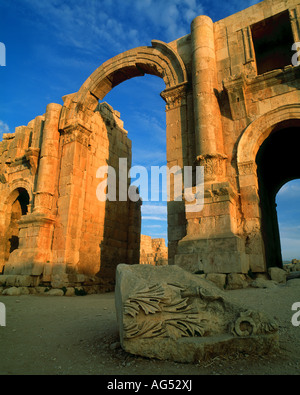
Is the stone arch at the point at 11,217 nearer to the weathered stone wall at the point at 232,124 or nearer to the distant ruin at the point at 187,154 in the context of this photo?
the distant ruin at the point at 187,154

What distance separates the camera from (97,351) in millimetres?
2557

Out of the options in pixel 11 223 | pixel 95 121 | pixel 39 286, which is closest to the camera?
pixel 39 286

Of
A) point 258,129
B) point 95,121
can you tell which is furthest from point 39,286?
point 258,129

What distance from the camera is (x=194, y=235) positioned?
6047mm

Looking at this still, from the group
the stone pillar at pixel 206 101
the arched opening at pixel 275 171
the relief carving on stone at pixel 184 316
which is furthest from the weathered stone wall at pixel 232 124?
the relief carving on stone at pixel 184 316

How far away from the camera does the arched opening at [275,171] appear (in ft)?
28.5

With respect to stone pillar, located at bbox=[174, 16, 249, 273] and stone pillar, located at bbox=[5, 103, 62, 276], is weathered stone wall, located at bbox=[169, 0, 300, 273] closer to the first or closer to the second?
stone pillar, located at bbox=[174, 16, 249, 273]

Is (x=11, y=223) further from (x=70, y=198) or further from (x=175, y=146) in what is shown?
(x=175, y=146)

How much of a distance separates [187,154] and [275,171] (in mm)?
5712

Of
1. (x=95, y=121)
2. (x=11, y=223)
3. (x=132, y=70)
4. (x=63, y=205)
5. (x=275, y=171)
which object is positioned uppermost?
(x=132, y=70)

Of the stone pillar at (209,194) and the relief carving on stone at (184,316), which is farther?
the stone pillar at (209,194)

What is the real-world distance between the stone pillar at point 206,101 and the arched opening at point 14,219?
27.1 ft
